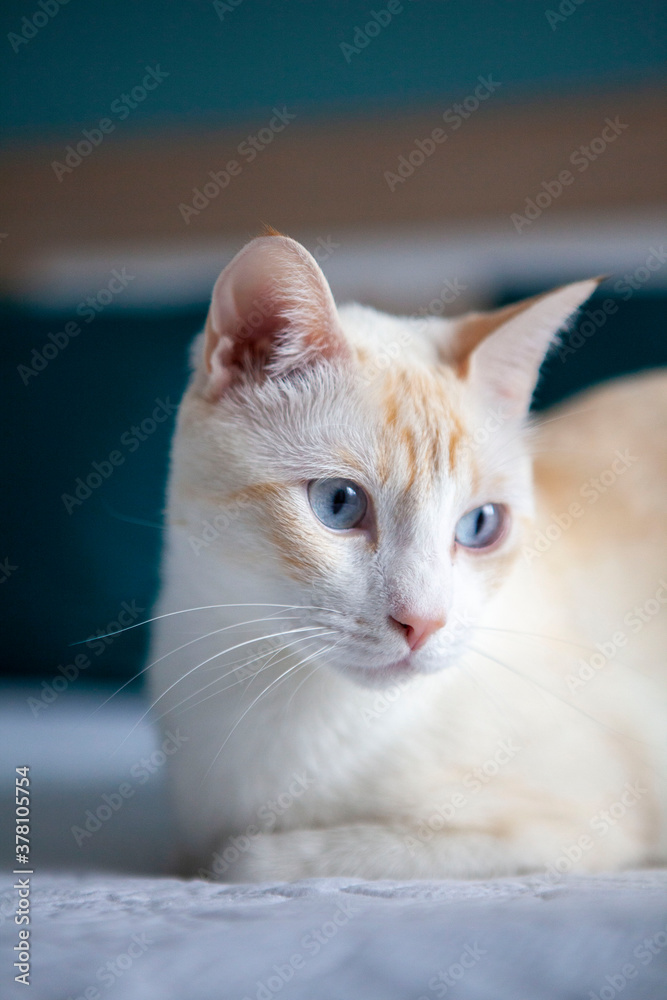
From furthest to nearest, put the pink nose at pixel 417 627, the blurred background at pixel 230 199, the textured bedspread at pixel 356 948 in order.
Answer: the blurred background at pixel 230 199 → the pink nose at pixel 417 627 → the textured bedspread at pixel 356 948

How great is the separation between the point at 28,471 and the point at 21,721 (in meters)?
0.96

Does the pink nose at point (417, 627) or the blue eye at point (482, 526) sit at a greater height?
the blue eye at point (482, 526)

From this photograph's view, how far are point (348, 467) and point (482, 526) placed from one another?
0.24m

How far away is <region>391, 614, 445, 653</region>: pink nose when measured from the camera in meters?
0.94

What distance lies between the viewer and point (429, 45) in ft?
9.25

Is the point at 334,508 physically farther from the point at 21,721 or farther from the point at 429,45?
the point at 429,45

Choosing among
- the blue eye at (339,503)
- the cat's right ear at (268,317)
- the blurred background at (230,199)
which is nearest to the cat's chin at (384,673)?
the blue eye at (339,503)

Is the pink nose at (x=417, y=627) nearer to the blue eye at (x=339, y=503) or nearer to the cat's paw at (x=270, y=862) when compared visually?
the blue eye at (x=339, y=503)

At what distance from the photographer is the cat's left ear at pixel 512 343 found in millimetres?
1178

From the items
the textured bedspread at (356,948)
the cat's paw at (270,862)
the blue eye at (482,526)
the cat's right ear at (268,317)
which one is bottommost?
the cat's paw at (270,862)

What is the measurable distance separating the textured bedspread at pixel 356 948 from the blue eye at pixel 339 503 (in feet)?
1.41

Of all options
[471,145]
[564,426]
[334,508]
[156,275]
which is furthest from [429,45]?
[334,508]

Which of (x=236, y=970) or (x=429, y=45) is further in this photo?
(x=429, y=45)

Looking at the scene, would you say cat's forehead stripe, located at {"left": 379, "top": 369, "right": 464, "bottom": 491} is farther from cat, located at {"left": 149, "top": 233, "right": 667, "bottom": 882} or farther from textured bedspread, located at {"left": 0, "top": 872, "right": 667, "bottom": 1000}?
textured bedspread, located at {"left": 0, "top": 872, "right": 667, "bottom": 1000}
